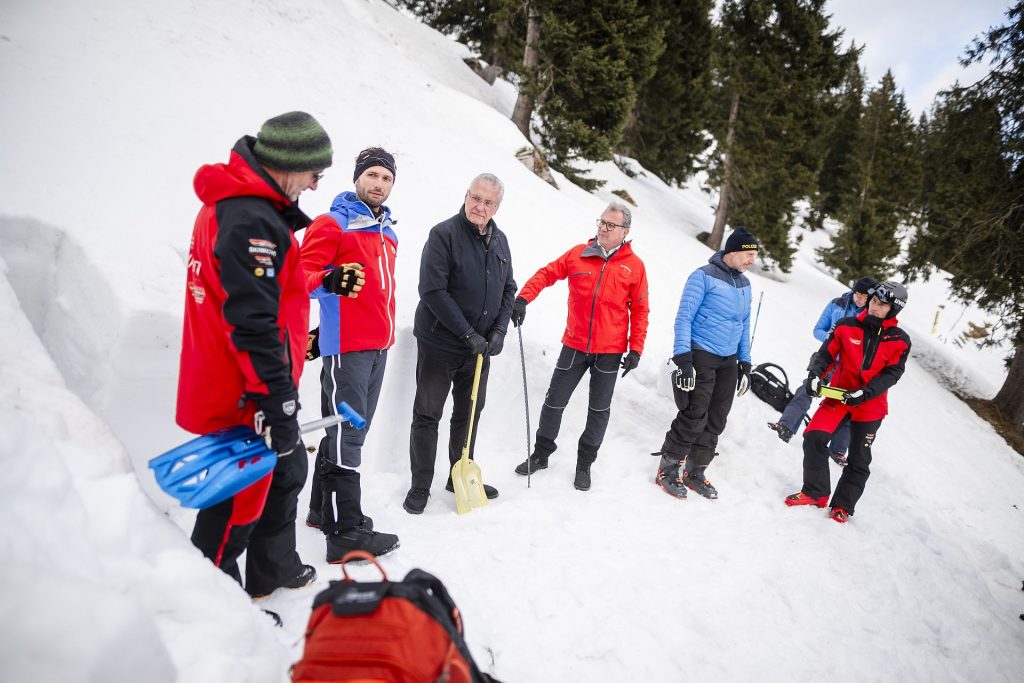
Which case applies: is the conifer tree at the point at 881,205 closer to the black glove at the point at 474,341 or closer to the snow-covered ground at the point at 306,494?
the snow-covered ground at the point at 306,494

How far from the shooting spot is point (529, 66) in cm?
1288

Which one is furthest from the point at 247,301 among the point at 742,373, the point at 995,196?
the point at 995,196

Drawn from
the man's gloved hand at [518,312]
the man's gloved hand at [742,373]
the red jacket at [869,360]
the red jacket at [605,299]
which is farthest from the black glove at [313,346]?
the red jacket at [869,360]

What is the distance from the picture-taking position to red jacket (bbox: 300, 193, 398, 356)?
10.2 ft

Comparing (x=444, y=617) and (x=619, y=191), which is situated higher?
(x=619, y=191)

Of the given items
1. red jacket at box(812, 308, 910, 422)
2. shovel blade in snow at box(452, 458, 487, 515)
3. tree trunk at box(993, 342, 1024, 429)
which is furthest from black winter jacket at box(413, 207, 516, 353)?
tree trunk at box(993, 342, 1024, 429)

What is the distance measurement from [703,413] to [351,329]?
10.6 ft

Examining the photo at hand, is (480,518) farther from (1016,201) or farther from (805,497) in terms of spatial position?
(1016,201)

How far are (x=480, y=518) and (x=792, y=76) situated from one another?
1755cm

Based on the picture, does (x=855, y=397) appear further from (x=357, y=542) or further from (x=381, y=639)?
(x=381, y=639)

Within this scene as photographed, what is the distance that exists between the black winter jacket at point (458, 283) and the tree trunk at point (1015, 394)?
44.0 ft

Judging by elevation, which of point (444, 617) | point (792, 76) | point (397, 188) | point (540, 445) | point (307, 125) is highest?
point (792, 76)

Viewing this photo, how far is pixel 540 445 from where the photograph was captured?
4758 mm

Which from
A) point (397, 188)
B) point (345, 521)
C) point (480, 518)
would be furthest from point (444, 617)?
point (397, 188)
